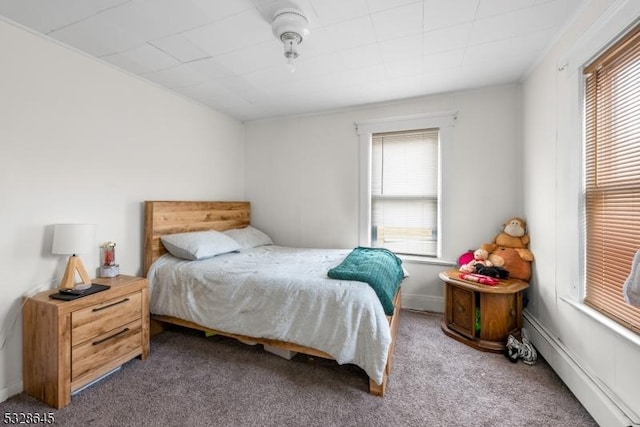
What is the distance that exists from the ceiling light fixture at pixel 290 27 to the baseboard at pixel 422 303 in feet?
9.04

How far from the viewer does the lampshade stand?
6.05 feet

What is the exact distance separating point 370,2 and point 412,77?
3.81ft

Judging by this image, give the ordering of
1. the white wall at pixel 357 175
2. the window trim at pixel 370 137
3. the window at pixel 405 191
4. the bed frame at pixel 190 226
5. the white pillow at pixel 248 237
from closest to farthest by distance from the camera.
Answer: the bed frame at pixel 190 226 → the white wall at pixel 357 175 → the window trim at pixel 370 137 → the window at pixel 405 191 → the white pillow at pixel 248 237

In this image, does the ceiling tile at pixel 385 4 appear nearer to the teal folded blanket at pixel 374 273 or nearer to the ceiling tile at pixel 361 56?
the ceiling tile at pixel 361 56

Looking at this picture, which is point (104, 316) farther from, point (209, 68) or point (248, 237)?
point (209, 68)

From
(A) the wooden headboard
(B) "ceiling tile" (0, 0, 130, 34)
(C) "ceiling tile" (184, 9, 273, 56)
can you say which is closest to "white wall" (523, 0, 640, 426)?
(C) "ceiling tile" (184, 9, 273, 56)

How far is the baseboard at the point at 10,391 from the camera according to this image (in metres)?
1.72

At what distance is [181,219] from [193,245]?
17.7 inches

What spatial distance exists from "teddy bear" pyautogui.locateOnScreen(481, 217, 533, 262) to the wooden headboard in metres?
3.02

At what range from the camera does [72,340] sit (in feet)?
5.59

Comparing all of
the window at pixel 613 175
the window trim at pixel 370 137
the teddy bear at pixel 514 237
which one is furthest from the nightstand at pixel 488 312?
the window trim at pixel 370 137

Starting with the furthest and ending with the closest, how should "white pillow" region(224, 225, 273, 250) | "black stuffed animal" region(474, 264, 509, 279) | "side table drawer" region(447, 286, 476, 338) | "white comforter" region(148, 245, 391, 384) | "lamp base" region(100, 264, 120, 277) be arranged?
"white pillow" region(224, 225, 273, 250) < "black stuffed animal" region(474, 264, 509, 279) < "side table drawer" region(447, 286, 476, 338) < "lamp base" region(100, 264, 120, 277) < "white comforter" region(148, 245, 391, 384)

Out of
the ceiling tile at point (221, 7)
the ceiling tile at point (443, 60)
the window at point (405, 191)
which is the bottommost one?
the window at point (405, 191)

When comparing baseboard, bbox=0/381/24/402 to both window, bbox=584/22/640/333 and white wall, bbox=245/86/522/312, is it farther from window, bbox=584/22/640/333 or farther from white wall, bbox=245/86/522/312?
window, bbox=584/22/640/333
